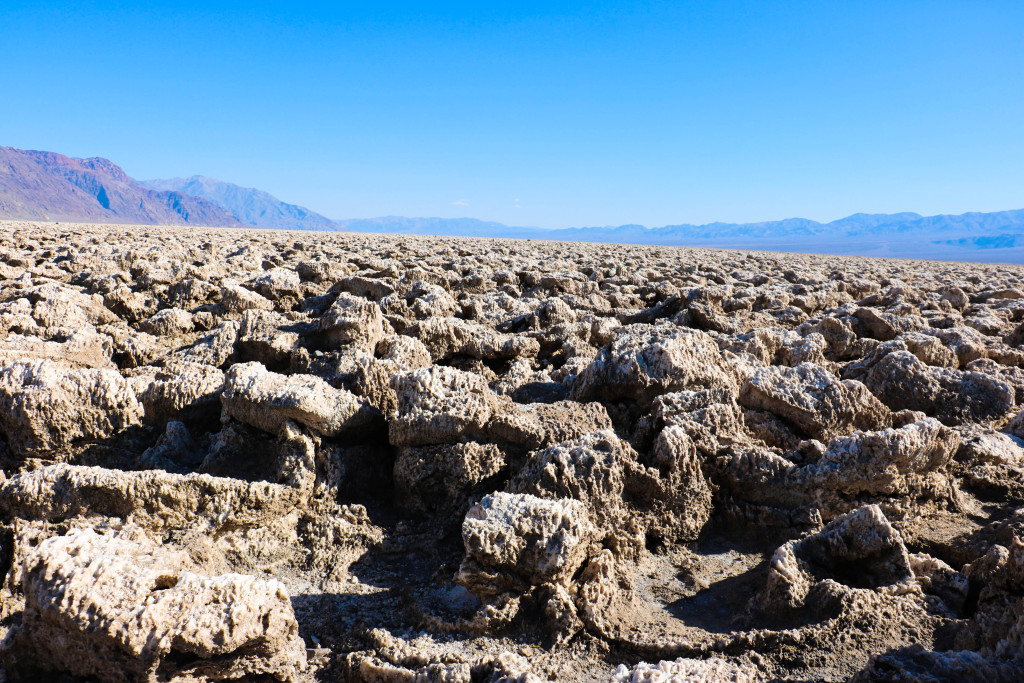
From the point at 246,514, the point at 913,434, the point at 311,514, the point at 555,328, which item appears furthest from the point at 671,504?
the point at 555,328

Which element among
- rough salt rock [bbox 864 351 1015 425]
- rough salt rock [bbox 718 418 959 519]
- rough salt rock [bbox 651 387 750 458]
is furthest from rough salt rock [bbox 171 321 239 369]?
rough salt rock [bbox 864 351 1015 425]

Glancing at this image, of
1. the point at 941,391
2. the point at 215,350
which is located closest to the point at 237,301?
the point at 215,350

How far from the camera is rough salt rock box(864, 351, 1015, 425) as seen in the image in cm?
312

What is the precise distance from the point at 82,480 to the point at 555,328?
308 centimetres

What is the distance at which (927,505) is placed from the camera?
2213 millimetres

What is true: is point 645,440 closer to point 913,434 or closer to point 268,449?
point 913,434

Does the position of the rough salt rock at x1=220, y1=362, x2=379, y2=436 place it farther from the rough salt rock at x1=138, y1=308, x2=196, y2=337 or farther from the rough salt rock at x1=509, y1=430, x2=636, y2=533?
the rough salt rock at x1=138, y1=308, x2=196, y2=337

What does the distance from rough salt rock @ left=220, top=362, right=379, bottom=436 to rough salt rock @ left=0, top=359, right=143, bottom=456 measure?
420 mm

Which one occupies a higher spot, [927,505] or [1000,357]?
[1000,357]

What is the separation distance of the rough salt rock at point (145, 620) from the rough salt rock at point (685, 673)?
0.75m

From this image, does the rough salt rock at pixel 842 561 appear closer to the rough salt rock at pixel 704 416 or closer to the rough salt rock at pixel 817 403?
the rough salt rock at pixel 704 416

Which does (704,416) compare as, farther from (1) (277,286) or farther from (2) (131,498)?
(1) (277,286)

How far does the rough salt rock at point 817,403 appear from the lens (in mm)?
2531

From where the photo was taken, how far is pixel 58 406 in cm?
229
